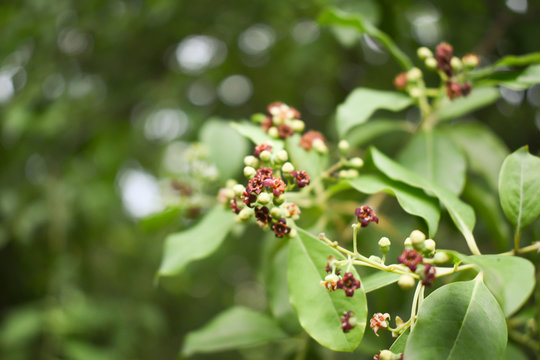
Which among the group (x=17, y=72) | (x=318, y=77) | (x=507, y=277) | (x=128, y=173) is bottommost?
(x=128, y=173)

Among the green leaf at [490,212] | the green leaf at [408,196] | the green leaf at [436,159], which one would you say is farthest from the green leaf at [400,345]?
the green leaf at [490,212]

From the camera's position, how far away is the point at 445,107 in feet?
5.20

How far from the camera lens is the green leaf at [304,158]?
1.29 m

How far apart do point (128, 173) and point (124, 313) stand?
103 centimetres

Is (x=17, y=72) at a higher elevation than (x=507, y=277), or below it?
below

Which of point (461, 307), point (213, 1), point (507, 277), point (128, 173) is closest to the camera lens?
point (507, 277)

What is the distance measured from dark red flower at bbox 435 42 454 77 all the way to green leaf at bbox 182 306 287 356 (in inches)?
34.4

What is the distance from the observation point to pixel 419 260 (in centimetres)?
80

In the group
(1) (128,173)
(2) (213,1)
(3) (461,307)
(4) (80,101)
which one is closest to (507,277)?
(3) (461,307)

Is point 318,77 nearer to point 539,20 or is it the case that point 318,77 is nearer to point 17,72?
point 539,20

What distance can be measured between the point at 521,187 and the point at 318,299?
513mm

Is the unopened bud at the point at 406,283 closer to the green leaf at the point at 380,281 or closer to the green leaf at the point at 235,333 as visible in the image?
the green leaf at the point at 380,281

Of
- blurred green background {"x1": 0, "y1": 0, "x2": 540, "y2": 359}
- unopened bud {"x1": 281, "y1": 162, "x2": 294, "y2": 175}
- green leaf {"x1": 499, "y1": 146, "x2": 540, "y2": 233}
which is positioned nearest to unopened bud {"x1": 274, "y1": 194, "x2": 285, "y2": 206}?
unopened bud {"x1": 281, "y1": 162, "x2": 294, "y2": 175}

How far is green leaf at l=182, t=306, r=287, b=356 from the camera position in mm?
1377
